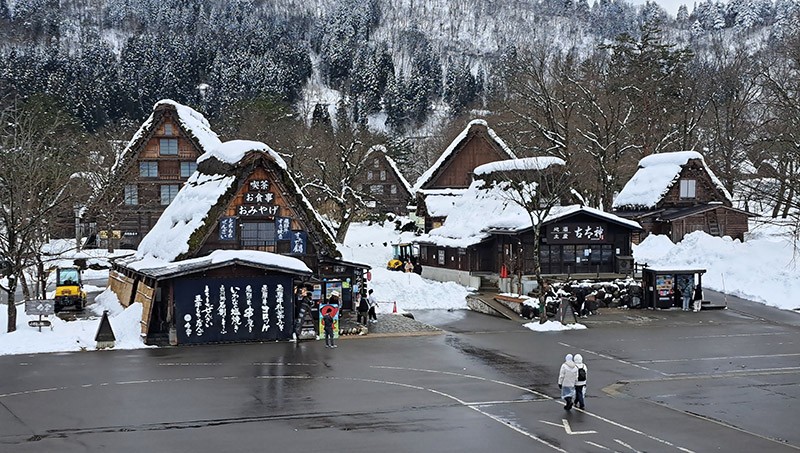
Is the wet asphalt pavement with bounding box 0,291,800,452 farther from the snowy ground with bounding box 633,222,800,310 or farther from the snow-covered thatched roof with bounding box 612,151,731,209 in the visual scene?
the snow-covered thatched roof with bounding box 612,151,731,209

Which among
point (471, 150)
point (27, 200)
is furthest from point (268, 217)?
point (471, 150)

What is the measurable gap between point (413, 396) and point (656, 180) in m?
39.5

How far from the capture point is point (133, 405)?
17.9 metres

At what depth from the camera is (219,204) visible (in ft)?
104

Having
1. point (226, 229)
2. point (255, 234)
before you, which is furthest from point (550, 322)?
point (226, 229)

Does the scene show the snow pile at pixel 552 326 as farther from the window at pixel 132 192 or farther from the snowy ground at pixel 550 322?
the window at pixel 132 192

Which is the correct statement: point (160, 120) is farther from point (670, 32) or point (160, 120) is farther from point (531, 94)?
point (670, 32)

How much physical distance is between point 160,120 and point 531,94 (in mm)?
27600

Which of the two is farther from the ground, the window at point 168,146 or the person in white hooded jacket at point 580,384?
the window at point 168,146

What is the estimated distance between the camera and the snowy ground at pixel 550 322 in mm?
26000

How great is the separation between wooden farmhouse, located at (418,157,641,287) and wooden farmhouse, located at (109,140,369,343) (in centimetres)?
1047

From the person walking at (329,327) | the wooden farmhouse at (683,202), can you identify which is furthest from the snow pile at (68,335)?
the wooden farmhouse at (683,202)

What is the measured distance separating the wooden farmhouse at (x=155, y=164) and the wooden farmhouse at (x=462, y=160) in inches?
643

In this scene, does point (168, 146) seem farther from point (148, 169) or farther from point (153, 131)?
point (148, 169)
